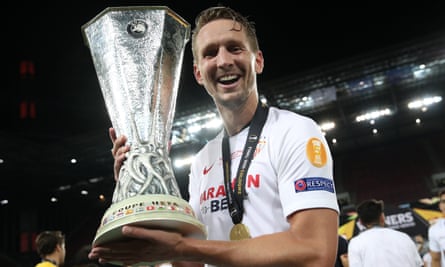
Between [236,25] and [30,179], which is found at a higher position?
[30,179]

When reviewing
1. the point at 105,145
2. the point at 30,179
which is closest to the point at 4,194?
the point at 30,179

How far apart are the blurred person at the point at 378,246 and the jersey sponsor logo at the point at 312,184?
283cm

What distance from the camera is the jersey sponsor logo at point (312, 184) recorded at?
45.1 inches

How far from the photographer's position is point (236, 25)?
4.67 ft

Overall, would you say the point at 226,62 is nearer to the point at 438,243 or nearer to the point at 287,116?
the point at 287,116

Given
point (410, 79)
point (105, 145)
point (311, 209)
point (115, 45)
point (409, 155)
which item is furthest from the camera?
point (409, 155)

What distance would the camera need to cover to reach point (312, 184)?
1.16 metres

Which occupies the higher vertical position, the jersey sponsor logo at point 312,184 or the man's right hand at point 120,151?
the man's right hand at point 120,151

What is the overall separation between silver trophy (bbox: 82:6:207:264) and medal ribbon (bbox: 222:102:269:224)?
213mm

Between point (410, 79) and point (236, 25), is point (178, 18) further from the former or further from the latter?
point (410, 79)

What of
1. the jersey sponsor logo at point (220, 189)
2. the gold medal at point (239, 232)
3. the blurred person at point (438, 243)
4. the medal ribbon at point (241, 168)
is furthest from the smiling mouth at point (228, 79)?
the blurred person at point (438, 243)

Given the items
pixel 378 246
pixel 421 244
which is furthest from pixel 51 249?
pixel 421 244

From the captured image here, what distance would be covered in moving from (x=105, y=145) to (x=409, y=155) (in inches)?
466

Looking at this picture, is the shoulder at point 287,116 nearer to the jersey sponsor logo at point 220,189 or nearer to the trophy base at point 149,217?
the jersey sponsor logo at point 220,189
